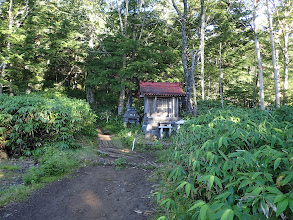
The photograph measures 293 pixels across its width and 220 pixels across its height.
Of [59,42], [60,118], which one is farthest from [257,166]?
[59,42]

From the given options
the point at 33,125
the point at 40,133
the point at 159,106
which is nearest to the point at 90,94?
the point at 159,106

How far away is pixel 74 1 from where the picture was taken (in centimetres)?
2212

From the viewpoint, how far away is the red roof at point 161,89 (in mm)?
13695

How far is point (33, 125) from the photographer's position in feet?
25.1

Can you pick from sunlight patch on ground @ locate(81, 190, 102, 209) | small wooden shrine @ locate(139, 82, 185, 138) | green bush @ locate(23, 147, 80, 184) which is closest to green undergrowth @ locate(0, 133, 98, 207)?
green bush @ locate(23, 147, 80, 184)

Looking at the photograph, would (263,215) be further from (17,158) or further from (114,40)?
(114,40)

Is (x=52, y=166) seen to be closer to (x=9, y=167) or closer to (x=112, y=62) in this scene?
(x=9, y=167)

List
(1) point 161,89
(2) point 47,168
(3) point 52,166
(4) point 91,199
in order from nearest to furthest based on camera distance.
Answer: (4) point 91,199, (2) point 47,168, (3) point 52,166, (1) point 161,89

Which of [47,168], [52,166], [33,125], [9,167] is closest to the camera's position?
[47,168]

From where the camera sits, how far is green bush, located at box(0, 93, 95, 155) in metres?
7.48

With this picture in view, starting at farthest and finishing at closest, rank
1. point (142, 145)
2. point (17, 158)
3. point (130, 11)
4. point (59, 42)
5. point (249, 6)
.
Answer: point (130, 11)
point (59, 42)
point (249, 6)
point (142, 145)
point (17, 158)

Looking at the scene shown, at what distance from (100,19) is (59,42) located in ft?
16.9

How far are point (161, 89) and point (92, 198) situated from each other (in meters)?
10.7

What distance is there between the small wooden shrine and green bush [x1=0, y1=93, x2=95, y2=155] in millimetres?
6572
